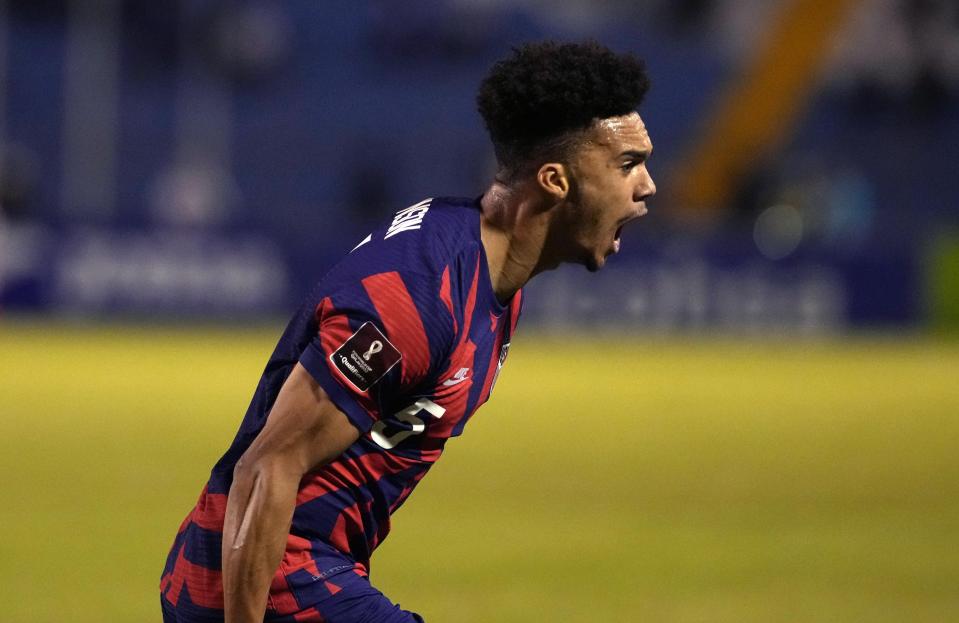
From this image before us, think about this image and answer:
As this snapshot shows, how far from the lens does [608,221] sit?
3.81 metres

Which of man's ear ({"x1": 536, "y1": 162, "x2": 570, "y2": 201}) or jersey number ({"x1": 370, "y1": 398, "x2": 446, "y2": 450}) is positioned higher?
man's ear ({"x1": 536, "y1": 162, "x2": 570, "y2": 201})

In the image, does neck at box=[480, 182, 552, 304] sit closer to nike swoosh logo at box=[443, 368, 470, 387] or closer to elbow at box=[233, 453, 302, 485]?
nike swoosh logo at box=[443, 368, 470, 387]

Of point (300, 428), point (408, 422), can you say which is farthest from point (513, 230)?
point (300, 428)

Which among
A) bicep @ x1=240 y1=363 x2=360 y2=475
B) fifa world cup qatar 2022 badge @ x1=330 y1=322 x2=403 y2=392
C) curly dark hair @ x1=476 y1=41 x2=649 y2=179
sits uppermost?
curly dark hair @ x1=476 y1=41 x2=649 y2=179

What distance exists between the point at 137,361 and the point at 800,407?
7720 millimetres

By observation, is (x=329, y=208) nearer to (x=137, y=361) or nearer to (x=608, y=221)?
(x=137, y=361)

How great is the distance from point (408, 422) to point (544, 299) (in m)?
20.2

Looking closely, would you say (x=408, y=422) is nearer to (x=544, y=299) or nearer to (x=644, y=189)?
(x=644, y=189)

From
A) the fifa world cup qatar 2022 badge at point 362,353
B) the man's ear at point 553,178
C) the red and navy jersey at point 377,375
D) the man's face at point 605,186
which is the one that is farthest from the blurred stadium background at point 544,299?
the fifa world cup qatar 2022 badge at point 362,353

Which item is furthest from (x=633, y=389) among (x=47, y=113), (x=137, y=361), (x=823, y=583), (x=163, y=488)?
(x=47, y=113)

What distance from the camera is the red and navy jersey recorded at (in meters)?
3.40

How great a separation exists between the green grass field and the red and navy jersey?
4.18 m

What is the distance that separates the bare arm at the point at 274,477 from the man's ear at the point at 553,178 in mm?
709

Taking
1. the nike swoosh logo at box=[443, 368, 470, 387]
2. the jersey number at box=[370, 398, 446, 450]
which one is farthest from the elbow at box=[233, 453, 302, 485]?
the nike swoosh logo at box=[443, 368, 470, 387]
